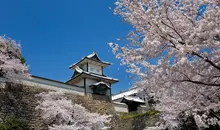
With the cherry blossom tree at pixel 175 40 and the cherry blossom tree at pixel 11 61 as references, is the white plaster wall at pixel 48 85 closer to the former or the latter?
the cherry blossom tree at pixel 11 61

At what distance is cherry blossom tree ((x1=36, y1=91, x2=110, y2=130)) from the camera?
9203 mm

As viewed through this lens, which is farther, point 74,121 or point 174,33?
point 74,121

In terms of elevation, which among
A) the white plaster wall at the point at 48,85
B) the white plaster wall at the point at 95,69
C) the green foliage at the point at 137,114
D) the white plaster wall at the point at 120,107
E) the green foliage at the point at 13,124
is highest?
the white plaster wall at the point at 95,69

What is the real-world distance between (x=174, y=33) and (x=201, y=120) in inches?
211

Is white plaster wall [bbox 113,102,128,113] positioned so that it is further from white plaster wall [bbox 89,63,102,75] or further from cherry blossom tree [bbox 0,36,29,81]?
cherry blossom tree [bbox 0,36,29,81]

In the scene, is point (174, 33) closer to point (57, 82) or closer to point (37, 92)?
point (37, 92)

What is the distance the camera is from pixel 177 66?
3.66m

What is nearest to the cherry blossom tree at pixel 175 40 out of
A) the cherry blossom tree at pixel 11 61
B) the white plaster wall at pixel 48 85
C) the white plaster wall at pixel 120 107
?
the cherry blossom tree at pixel 11 61

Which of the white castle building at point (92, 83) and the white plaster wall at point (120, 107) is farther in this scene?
the white plaster wall at point (120, 107)

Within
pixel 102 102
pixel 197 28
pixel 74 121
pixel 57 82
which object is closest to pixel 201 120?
pixel 74 121

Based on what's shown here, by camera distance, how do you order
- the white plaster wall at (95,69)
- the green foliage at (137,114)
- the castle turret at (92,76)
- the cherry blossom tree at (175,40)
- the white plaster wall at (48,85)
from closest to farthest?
the cherry blossom tree at (175,40)
the white plaster wall at (48,85)
the green foliage at (137,114)
the castle turret at (92,76)
the white plaster wall at (95,69)

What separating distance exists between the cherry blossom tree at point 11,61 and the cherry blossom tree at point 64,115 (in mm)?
1377

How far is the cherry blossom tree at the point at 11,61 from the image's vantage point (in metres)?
9.44

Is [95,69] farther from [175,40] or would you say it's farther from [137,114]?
[175,40]
